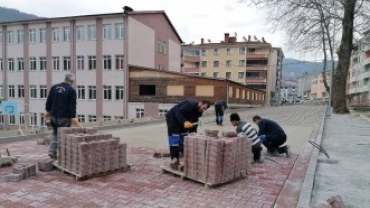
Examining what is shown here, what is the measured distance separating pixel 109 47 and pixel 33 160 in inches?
1136

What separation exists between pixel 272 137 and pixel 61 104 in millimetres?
4868

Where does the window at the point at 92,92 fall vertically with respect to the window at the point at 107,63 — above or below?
below

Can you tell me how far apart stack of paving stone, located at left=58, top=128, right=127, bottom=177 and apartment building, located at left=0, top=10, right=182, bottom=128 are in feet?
94.1

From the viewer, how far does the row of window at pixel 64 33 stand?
34.5 meters

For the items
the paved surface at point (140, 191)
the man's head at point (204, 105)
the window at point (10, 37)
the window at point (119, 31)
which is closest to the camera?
the paved surface at point (140, 191)

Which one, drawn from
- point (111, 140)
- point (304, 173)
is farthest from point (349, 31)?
point (111, 140)

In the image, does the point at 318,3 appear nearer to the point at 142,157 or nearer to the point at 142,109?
the point at 142,109

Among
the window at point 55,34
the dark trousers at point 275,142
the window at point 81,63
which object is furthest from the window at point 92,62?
the dark trousers at point 275,142

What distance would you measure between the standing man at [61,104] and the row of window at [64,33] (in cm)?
2839

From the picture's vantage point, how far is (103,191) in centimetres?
502

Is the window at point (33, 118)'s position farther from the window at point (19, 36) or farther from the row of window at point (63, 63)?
the window at point (19, 36)

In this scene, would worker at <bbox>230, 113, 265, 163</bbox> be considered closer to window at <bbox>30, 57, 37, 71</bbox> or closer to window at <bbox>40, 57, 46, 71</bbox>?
window at <bbox>40, 57, 46, 71</bbox>

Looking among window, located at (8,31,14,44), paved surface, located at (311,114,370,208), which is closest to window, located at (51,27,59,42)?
window, located at (8,31,14,44)

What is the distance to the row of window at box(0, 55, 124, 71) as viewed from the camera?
34.6m
